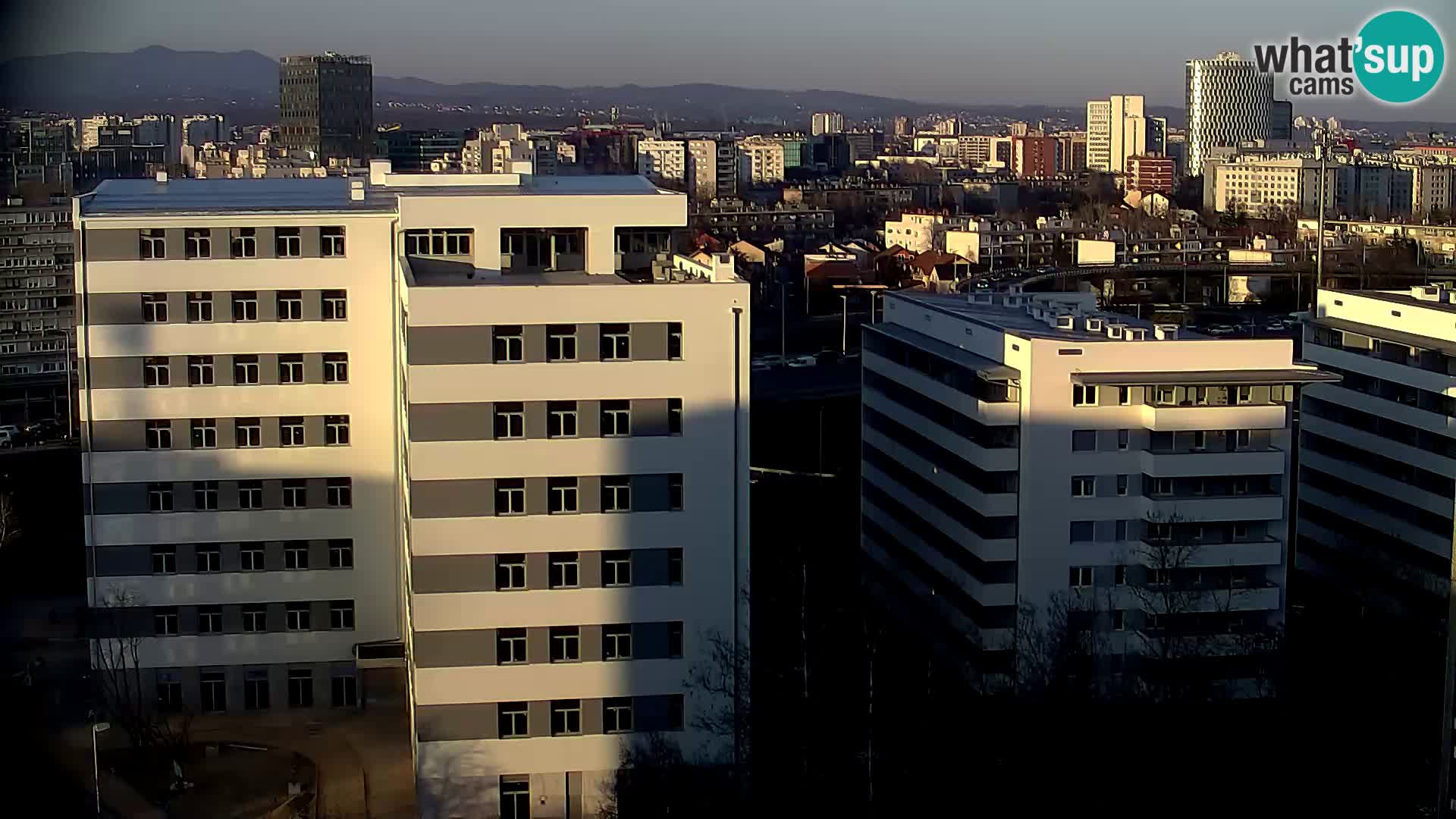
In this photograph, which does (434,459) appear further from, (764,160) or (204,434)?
(764,160)

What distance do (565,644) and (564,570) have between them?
0.18 m

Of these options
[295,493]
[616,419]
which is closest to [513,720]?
[616,419]

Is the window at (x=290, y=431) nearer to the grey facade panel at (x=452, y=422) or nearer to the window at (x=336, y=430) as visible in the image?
the window at (x=336, y=430)

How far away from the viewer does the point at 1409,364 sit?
6.39 metres

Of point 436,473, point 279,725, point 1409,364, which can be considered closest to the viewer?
point 436,473

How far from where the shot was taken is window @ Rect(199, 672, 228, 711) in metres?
5.24

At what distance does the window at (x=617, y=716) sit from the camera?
4.35 metres

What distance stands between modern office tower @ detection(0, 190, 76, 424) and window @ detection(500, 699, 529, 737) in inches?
285

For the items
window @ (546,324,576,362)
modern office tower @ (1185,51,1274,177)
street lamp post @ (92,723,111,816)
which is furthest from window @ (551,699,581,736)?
modern office tower @ (1185,51,1274,177)

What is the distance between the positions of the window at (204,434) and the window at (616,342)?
1478 millimetres

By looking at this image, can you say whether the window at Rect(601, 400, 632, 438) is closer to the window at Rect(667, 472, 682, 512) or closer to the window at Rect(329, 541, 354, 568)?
the window at Rect(667, 472, 682, 512)

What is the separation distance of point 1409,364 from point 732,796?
10.9 ft

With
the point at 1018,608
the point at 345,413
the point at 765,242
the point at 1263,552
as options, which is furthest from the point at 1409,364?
the point at 765,242

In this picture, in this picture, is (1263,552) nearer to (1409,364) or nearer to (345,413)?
(1409,364)
